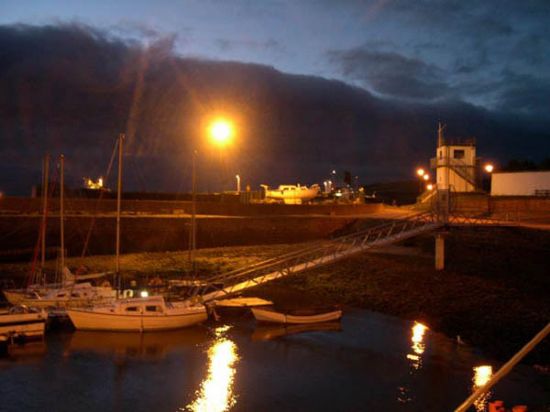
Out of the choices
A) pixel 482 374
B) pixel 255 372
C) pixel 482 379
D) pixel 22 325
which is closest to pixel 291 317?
pixel 255 372

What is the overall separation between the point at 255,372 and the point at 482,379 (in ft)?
25.9

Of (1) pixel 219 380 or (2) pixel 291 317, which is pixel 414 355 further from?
(1) pixel 219 380

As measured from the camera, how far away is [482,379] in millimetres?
19859

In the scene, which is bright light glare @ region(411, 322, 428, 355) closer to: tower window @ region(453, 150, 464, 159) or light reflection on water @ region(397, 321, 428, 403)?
light reflection on water @ region(397, 321, 428, 403)

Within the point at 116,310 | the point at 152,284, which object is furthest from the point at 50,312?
the point at 152,284

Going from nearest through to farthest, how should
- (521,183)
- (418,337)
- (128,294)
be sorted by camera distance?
Answer: (418,337)
(128,294)
(521,183)

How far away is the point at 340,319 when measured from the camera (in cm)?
2834

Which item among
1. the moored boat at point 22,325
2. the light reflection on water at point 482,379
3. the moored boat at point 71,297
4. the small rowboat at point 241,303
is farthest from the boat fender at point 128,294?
the light reflection on water at point 482,379

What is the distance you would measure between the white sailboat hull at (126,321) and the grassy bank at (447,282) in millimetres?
7430

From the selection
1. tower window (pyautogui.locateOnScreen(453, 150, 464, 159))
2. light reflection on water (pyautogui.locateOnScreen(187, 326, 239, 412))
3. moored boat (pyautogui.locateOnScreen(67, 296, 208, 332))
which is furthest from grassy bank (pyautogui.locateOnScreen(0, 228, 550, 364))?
tower window (pyautogui.locateOnScreen(453, 150, 464, 159))

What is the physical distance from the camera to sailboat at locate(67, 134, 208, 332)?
2575 centimetres

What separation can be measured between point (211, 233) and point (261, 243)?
17.0ft

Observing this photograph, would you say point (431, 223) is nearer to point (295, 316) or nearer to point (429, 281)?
point (429, 281)

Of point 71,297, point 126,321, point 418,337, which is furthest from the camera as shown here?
point 71,297
